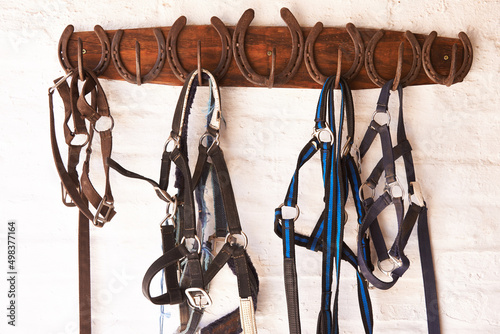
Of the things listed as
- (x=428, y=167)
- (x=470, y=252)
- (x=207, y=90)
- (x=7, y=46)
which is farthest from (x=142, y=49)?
(x=470, y=252)

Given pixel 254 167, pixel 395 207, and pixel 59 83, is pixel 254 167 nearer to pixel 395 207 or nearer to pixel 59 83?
pixel 395 207

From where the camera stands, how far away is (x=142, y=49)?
Result: 2.77ft

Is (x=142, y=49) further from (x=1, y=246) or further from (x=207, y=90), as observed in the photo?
(x=1, y=246)

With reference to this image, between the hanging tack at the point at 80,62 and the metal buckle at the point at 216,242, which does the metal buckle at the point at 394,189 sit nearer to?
the metal buckle at the point at 216,242

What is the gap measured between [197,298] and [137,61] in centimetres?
53

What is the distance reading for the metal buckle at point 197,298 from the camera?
808 mm

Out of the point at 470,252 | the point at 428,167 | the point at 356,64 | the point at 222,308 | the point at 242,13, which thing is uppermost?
the point at 242,13

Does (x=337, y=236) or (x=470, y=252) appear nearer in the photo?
(x=337, y=236)

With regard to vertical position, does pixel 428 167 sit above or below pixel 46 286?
above

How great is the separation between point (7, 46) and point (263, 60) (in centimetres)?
57

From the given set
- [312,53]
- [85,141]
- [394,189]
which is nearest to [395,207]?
[394,189]

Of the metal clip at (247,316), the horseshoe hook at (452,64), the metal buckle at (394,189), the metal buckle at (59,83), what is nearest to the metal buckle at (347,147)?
the metal buckle at (394,189)

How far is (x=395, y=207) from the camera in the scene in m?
0.85

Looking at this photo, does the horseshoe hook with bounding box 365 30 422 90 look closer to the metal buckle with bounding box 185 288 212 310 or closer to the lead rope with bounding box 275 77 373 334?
the lead rope with bounding box 275 77 373 334
